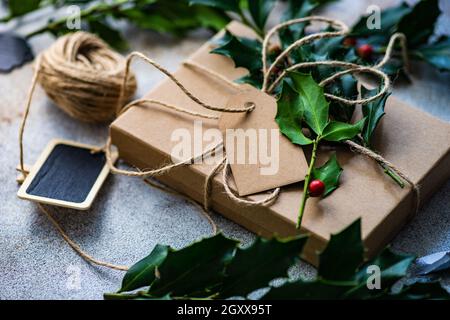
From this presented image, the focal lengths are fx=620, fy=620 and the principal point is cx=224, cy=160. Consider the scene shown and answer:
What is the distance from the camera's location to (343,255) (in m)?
0.87

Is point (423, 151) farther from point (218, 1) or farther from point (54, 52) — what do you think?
point (54, 52)

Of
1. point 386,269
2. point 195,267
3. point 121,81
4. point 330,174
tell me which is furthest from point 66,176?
point 386,269

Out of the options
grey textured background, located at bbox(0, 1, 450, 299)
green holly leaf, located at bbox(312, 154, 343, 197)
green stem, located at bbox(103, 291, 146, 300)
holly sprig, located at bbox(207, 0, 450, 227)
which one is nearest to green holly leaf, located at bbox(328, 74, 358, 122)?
holly sprig, located at bbox(207, 0, 450, 227)

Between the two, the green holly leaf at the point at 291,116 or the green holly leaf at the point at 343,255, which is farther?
the green holly leaf at the point at 291,116

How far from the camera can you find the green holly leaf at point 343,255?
0.86 m

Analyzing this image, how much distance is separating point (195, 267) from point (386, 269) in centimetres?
28

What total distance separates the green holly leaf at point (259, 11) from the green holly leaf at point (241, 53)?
0.14 meters

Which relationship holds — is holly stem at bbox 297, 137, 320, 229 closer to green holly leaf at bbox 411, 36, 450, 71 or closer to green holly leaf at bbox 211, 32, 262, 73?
green holly leaf at bbox 211, 32, 262, 73

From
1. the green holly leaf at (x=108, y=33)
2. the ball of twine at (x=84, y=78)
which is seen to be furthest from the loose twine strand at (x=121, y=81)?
the green holly leaf at (x=108, y=33)

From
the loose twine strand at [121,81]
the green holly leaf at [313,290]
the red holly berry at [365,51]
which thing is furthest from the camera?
the red holly berry at [365,51]

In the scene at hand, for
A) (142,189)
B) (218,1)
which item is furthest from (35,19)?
(142,189)

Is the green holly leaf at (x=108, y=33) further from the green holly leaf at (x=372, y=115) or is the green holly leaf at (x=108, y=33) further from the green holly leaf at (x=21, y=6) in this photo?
the green holly leaf at (x=372, y=115)

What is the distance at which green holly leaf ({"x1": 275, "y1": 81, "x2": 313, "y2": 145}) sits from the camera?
1.03 metres

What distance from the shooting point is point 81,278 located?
40.8 inches
